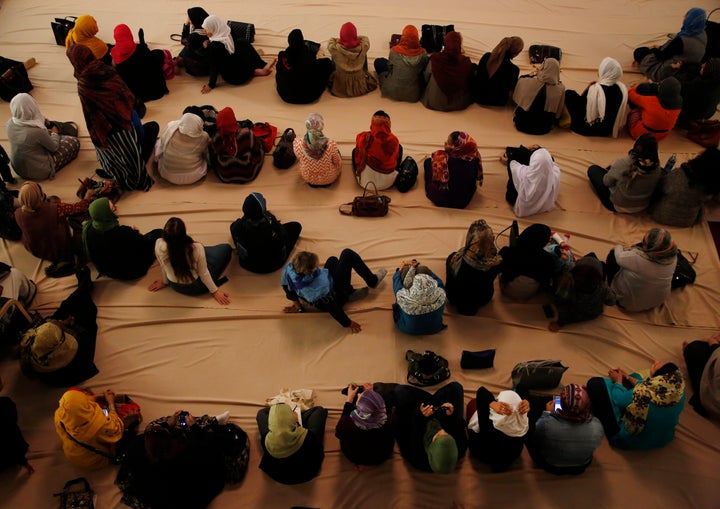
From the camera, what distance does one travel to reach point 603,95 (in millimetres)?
5859

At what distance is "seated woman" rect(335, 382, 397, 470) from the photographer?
11.1ft

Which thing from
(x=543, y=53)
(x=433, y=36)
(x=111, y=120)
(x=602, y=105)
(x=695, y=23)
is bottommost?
(x=111, y=120)

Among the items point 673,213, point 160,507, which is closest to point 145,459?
point 160,507

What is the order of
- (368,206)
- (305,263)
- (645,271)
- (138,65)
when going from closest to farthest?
1. (305,263)
2. (645,271)
3. (368,206)
4. (138,65)

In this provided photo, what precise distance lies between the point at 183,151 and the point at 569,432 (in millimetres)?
4146

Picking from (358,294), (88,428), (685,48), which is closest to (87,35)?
(358,294)

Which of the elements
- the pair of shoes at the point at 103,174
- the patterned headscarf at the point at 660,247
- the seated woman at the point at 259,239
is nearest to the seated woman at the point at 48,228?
the pair of shoes at the point at 103,174

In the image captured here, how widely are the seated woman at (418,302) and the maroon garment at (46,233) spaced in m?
2.83

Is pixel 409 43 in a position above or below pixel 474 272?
above

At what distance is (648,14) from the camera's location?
7.79 metres

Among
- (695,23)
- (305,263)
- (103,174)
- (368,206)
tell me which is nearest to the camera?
(305,263)

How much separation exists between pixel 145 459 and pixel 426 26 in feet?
19.0

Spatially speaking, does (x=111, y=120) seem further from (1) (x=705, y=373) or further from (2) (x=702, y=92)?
(2) (x=702, y=92)

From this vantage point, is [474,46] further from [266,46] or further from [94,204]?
[94,204]
